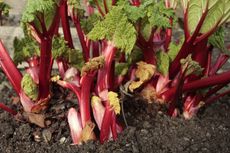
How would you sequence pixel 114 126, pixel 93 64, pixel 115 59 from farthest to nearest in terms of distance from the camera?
pixel 115 59 < pixel 114 126 < pixel 93 64

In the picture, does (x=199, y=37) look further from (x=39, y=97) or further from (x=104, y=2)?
(x=39, y=97)

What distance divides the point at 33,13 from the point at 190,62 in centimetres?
51

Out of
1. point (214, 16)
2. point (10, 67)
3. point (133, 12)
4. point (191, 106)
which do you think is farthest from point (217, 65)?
point (10, 67)

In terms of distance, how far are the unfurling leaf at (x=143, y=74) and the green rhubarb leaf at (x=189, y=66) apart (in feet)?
0.39

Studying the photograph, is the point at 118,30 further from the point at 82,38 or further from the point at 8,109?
the point at 8,109

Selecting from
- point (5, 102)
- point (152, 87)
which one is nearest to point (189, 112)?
point (152, 87)

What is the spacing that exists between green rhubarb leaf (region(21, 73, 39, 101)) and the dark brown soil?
0.39 feet

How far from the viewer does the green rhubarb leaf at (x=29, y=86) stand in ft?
5.18

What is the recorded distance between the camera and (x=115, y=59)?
1647 millimetres

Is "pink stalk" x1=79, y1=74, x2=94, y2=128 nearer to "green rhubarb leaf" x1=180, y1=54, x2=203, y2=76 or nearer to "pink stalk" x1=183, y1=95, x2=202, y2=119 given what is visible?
"green rhubarb leaf" x1=180, y1=54, x2=203, y2=76

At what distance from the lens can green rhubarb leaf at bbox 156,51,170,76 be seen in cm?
170

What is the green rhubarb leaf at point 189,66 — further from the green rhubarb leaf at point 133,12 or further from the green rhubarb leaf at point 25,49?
the green rhubarb leaf at point 25,49

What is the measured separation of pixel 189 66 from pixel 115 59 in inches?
10.1

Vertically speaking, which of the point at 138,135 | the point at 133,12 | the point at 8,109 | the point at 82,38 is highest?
the point at 133,12
